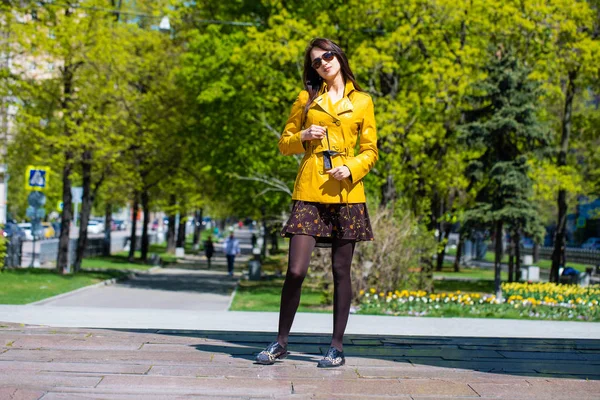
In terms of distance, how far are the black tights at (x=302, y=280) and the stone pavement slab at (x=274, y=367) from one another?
0.22m


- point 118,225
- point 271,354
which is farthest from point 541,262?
point 271,354

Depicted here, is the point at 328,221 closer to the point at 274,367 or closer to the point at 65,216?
the point at 274,367

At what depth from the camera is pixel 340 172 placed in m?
5.62

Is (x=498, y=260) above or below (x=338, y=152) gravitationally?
below

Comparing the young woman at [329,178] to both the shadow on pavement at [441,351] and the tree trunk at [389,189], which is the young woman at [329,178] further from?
the tree trunk at [389,189]

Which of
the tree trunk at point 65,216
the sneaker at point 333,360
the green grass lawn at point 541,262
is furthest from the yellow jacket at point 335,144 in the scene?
the green grass lawn at point 541,262

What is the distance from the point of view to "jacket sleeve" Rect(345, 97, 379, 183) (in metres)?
5.71

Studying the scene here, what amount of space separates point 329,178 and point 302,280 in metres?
0.64

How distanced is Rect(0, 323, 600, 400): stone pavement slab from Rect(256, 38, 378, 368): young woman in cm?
38

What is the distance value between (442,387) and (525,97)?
20316mm

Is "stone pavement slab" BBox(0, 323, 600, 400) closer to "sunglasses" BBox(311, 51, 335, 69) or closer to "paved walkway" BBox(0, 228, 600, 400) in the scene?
"paved walkway" BBox(0, 228, 600, 400)

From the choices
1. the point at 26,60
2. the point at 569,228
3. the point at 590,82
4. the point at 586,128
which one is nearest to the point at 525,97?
the point at 590,82

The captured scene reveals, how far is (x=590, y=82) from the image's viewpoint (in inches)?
1192

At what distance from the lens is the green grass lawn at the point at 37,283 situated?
64.5 feet
